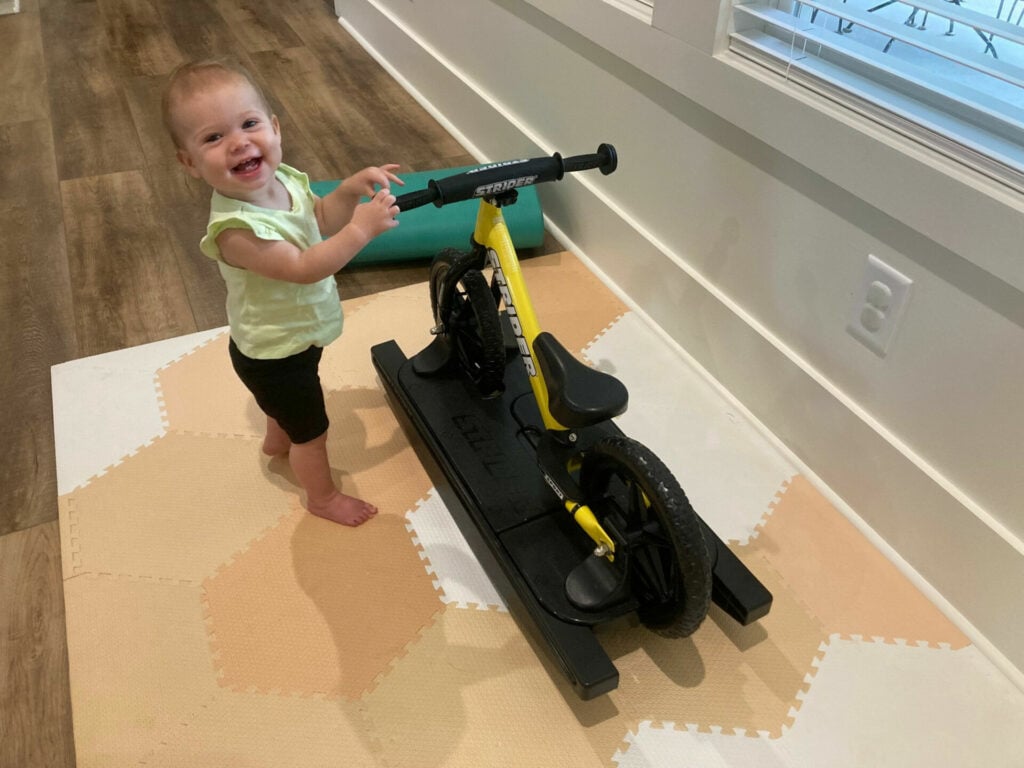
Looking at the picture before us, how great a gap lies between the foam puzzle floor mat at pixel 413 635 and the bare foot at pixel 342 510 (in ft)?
0.06

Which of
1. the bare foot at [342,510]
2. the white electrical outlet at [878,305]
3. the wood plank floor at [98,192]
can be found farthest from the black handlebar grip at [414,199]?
the wood plank floor at [98,192]

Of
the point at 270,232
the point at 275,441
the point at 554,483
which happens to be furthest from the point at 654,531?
the point at 275,441

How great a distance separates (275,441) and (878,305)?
1045 millimetres

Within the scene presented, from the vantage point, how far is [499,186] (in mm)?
1153

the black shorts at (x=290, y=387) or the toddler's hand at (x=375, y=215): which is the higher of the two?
the toddler's hand at (x=375, y=215)

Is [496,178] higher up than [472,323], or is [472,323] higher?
[496,178]

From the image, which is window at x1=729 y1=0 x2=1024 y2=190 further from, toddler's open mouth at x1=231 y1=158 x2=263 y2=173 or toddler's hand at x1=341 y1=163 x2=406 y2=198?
toddler's open mouth at x1=231 y1=158 x2=263 y2=173

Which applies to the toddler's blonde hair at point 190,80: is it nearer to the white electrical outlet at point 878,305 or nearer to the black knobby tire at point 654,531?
the black knobby tire at point 654,531

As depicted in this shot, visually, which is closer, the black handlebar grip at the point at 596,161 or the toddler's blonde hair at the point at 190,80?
the toddler's blonde hair at the point at 190,80

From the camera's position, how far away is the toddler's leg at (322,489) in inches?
50.4

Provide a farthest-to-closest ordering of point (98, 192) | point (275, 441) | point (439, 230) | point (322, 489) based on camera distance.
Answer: point (98, 192)
point (439, 230)
point (275, 441)
point (322, 489)

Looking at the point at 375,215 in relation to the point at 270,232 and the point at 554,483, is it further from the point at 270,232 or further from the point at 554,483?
the point at 554,483

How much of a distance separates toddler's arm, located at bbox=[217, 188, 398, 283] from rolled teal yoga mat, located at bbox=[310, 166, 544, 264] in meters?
0.87

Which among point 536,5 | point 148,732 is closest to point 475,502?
point 148,732
